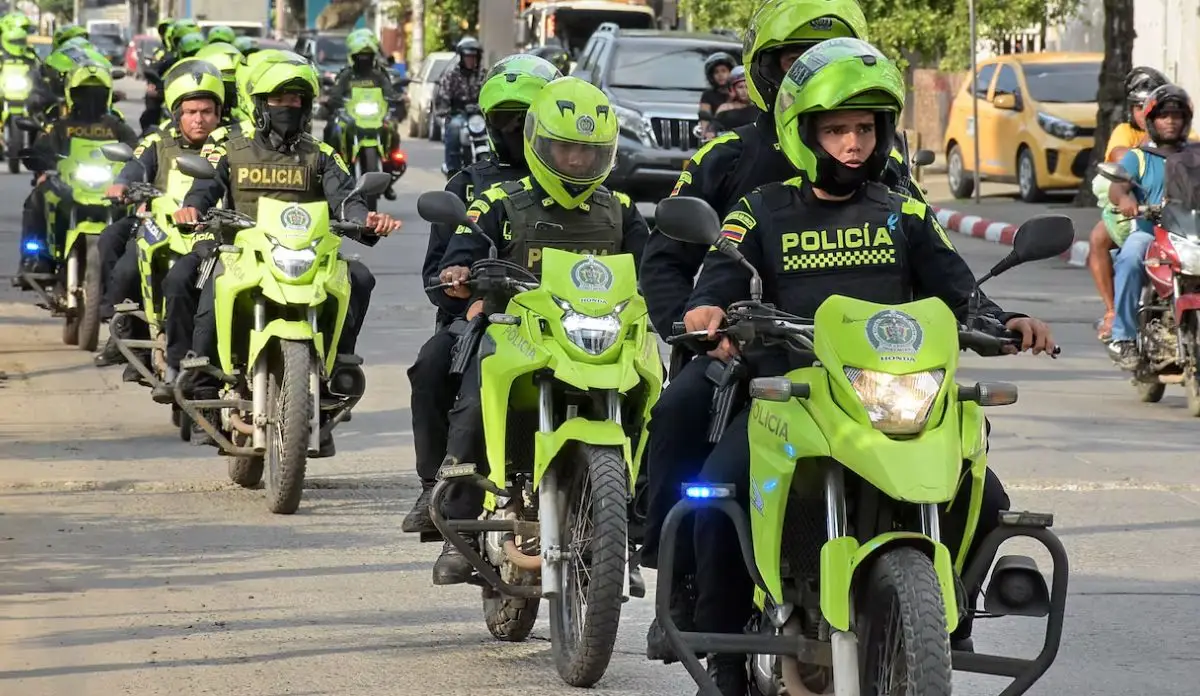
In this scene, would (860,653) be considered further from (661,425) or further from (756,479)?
(661,425)

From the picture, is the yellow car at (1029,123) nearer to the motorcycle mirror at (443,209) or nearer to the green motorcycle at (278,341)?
the green motorcycle at (278,341)

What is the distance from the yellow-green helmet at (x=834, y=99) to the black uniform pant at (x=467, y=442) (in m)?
1.71

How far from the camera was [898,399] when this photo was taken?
16.6 feet

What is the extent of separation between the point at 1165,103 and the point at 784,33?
696 cm

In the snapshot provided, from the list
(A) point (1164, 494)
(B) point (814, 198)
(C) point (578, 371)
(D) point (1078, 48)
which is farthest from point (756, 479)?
(D) point (1078, 48)

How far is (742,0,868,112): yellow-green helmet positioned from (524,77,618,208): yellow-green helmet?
25.3 inches

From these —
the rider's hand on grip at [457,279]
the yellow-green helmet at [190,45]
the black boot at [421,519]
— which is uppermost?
the yellow-green helmet at [190,45]

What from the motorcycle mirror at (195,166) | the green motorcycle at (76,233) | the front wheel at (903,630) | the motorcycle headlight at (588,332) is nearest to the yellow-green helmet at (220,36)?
the green motorcycle at (76,233)

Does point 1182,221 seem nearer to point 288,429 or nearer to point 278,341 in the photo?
Result: point 278,341

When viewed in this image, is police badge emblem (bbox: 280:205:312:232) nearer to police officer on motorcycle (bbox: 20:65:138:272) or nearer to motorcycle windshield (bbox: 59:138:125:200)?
motorcycle windshield (bbox: 59:138:125:200)

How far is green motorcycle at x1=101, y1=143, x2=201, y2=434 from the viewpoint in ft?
38.0

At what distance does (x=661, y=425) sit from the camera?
5.92 metres

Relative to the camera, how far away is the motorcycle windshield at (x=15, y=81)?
→ 101 feet

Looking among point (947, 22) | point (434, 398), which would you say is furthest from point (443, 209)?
point (947, 22)
